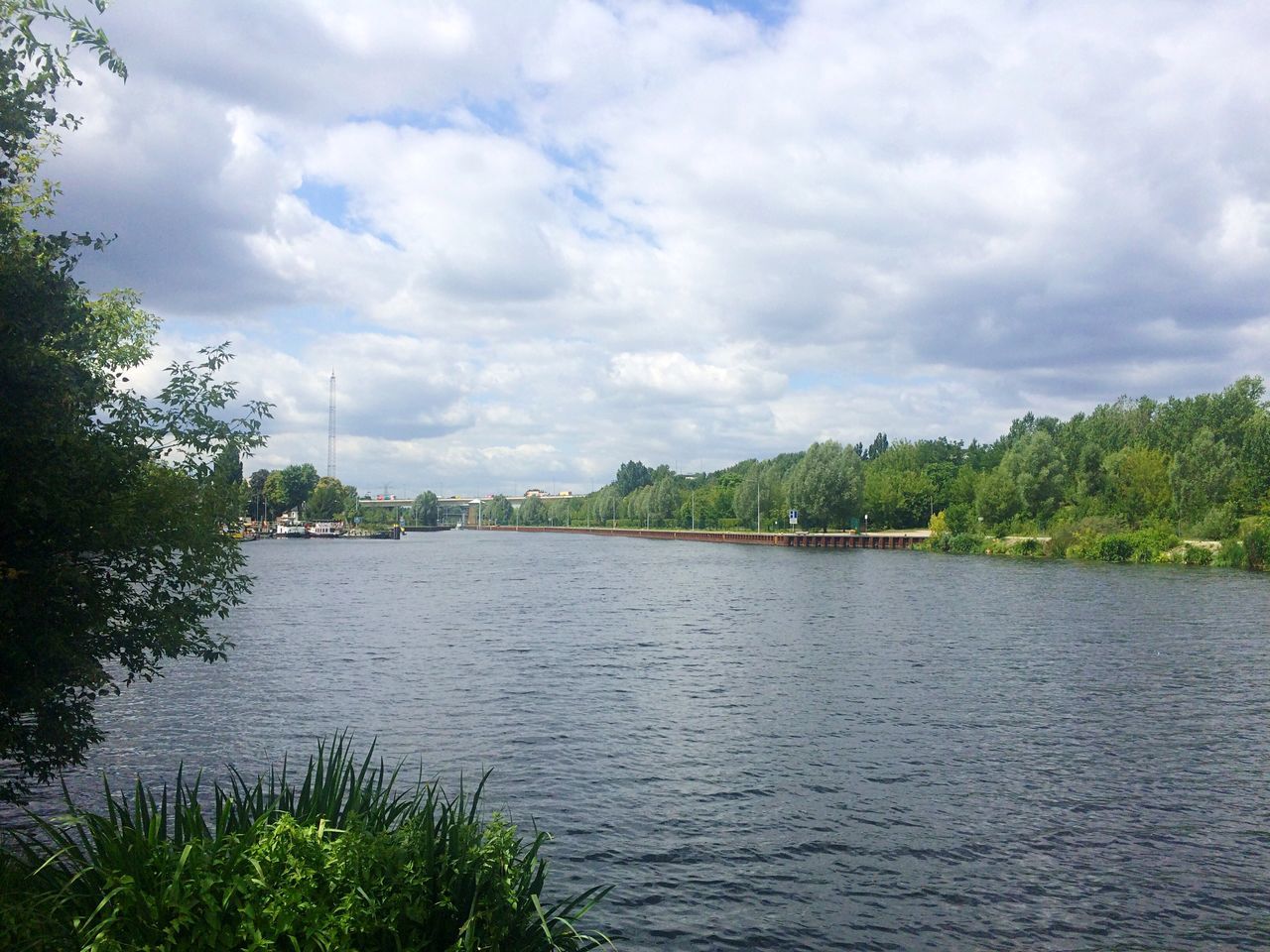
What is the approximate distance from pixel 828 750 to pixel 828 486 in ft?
455

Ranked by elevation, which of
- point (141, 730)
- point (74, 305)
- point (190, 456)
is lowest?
point (141, 730)

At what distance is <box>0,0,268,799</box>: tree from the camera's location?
11.2 metres

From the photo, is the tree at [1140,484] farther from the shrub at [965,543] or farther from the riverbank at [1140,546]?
the shrub at [965,543]

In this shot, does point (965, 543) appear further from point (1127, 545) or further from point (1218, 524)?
point (1218, 524)

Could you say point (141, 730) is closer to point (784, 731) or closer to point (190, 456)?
point (190, 456)

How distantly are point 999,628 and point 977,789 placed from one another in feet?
94.2

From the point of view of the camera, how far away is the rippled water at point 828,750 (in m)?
15.0

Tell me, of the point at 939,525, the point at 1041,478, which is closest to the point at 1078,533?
the point at 1041,478

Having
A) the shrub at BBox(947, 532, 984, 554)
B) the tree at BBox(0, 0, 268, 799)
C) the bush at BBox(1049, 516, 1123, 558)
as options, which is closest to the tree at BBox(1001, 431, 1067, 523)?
the shrub at BBox(947, 532, 984, 554)

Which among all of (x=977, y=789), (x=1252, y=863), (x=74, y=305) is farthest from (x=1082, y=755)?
(x=74, y=305)

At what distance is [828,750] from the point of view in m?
23.8

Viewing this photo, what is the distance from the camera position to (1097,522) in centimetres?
11175

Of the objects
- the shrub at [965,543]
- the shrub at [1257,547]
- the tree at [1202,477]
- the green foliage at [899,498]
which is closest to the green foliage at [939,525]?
the shrub at [965,543]

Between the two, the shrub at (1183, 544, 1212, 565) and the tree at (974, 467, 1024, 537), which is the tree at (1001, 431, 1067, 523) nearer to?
the tree at (974, 467, 1024, 537)
